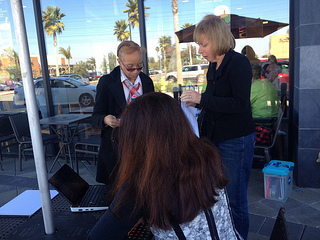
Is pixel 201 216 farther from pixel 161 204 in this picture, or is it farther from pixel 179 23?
pixel 179 23

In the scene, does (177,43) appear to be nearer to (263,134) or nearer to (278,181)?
(263,134)

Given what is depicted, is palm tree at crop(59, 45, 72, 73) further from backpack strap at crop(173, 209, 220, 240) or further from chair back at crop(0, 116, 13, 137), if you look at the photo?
backpack strap at crop(173, 209, 220, 240)

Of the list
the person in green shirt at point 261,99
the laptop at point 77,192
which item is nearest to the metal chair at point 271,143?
the person in green shirt at point 261,99

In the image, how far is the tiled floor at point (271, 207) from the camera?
2.70 metres

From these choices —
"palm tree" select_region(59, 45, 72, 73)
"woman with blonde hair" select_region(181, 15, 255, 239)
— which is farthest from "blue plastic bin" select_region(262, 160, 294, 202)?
"palm tree" select_region(59, 45, 72, 73)

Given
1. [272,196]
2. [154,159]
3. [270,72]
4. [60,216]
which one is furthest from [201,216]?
[270,72]

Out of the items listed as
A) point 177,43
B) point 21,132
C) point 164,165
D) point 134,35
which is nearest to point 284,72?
point 177,43

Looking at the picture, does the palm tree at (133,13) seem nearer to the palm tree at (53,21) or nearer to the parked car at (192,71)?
the parked car at (192,71)

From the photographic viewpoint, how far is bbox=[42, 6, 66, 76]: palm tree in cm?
512

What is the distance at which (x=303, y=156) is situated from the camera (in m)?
3.51

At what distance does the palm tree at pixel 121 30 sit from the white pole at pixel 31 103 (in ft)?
13.2

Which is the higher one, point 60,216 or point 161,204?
point 161,204

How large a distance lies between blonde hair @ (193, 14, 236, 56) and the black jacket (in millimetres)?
62

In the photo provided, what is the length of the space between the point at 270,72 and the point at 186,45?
56.4 inches
